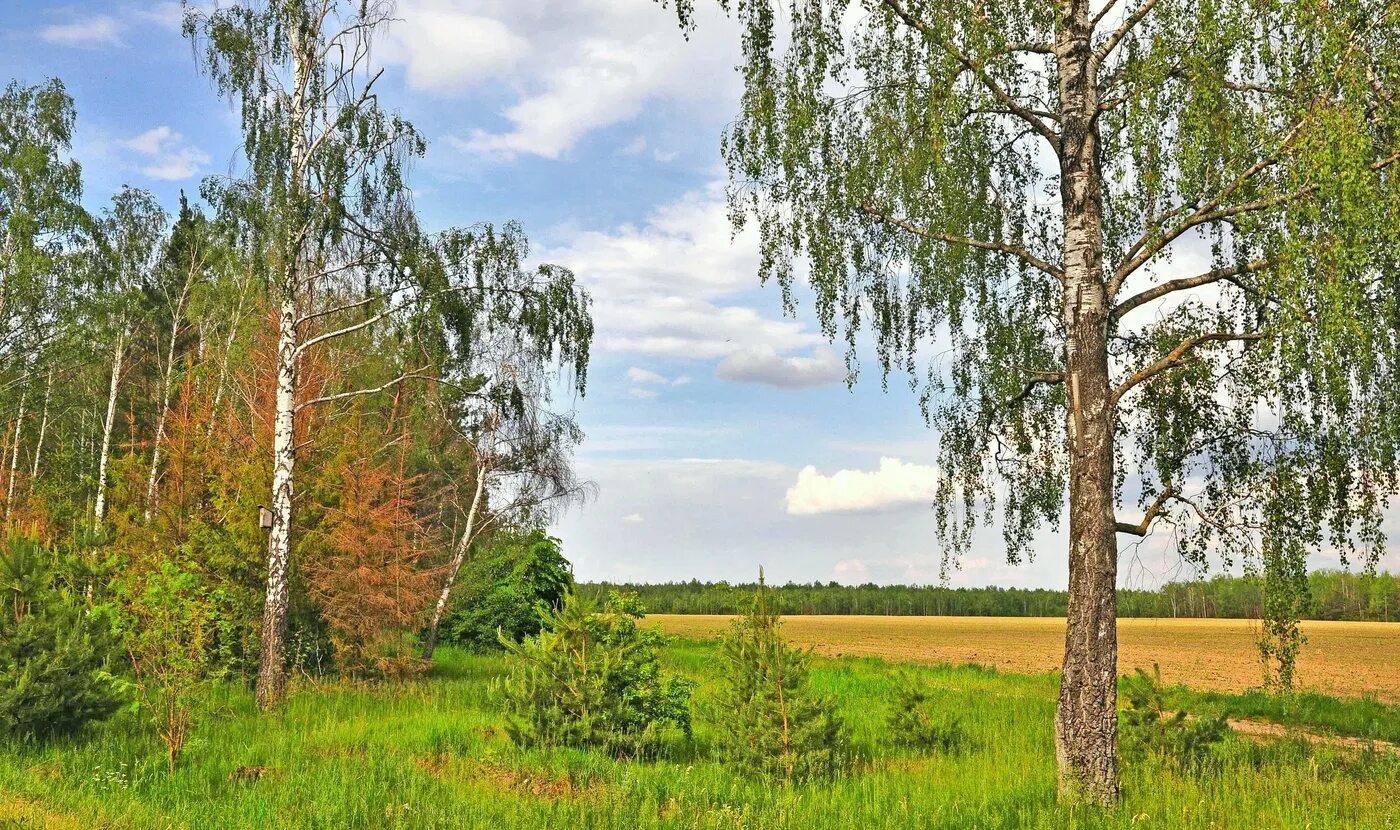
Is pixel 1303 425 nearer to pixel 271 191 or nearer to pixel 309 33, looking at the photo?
pixel 271 191

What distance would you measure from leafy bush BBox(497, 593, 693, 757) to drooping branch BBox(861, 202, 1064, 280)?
16.7ft

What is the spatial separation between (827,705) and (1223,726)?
15.4 feet

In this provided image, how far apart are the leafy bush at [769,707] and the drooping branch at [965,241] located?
3.90 meters

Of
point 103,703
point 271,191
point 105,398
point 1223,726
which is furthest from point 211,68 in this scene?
point 105,398

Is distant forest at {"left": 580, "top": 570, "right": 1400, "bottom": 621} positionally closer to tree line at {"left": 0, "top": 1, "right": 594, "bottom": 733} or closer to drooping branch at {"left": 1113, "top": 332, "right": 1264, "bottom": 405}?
tree line at {"left": 0, "top": 1, "right": 594, "bottom": 733}

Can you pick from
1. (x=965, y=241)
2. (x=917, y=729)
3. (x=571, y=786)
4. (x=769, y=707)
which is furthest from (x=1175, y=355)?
(x=571, y=786)

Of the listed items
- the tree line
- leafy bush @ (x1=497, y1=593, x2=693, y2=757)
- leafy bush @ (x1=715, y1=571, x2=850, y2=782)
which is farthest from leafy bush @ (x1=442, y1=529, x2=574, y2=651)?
leafy bush @ (x1=715, y1=571, x2=850, y2=782)

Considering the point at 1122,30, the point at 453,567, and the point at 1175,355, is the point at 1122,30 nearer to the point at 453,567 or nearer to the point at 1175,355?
the point at 1175,355

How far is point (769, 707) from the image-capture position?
9383mm

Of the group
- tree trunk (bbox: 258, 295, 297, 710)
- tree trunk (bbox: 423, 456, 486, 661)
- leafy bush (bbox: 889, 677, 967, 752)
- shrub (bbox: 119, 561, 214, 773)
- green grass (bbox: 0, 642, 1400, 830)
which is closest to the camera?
green grass (bbox: 0, 642, 1400, 830)

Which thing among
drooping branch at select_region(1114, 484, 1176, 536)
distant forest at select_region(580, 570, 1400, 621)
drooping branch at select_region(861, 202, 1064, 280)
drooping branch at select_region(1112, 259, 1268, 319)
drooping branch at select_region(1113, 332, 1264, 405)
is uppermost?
drooping branch at select_region(861, 202, 1064, 280)

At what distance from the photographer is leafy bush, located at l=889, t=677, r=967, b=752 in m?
11.8

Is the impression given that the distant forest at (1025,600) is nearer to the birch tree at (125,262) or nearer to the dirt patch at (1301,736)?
the birch tree at (125,262)

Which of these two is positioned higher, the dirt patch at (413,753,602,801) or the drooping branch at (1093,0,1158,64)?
the drooping branch at (1093,0,1158,64)
